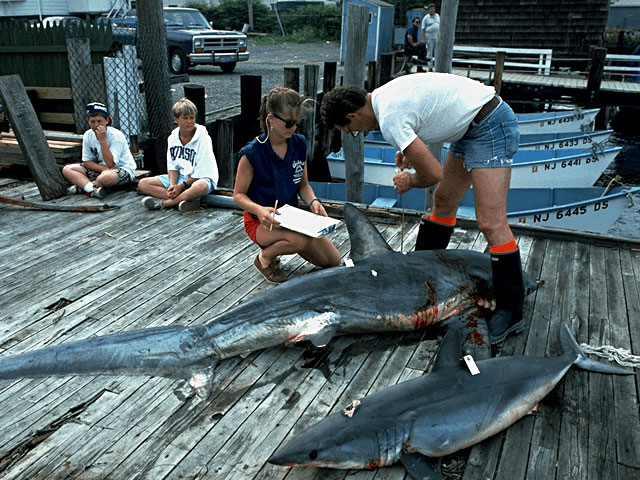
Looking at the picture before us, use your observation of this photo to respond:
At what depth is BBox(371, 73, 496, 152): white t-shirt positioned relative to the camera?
3.23 meters

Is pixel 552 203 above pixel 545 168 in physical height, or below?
below

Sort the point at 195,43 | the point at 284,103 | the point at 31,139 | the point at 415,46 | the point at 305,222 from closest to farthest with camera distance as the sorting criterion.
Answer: the point at 284,103, the point at 305,222, the point at 31,139, the point at 195,43, the point at 415,46

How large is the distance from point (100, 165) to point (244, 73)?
50.3ft

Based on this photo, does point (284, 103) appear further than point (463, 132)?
Yes

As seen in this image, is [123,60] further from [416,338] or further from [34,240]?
[416,338]

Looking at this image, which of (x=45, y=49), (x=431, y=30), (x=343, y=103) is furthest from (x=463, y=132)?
(x=431, y=30)

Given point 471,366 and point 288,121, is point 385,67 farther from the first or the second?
point 471,366

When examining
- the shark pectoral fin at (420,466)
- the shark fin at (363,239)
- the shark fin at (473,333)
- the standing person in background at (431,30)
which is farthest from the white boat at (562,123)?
the shark pectoral fin at (420,466)

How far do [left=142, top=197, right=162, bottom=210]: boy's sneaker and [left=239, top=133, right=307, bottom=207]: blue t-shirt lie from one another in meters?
2.09

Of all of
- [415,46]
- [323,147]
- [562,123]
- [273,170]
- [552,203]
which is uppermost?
[415,46]

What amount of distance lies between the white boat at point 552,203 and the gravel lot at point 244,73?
4425 mm

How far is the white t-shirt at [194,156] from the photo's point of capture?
5.86m

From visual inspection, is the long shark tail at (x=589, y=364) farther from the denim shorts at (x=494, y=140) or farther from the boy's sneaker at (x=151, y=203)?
the boy's sneaker at (x=151, y=203)

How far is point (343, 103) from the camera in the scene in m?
3.32
